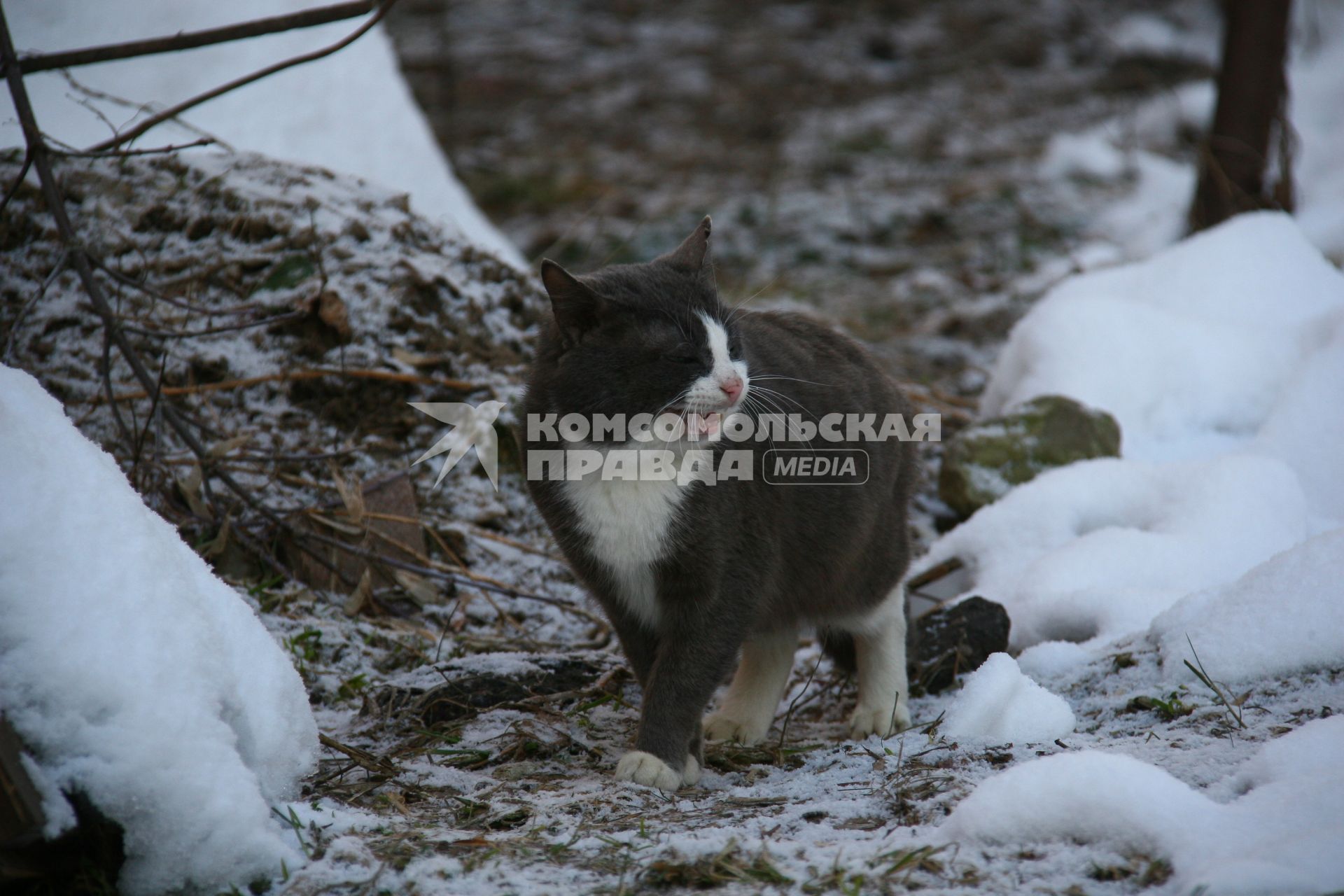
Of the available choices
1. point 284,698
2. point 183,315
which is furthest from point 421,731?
point 183,315

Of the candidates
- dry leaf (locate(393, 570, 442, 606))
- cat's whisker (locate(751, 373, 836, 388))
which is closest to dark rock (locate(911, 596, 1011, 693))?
cat's whisker (locate(751, 373, 836, 388))

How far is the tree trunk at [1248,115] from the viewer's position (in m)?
5.36

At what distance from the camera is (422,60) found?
404 inches

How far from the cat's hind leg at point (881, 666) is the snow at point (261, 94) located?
2229 mm

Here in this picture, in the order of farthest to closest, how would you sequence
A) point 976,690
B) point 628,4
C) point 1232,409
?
point 628,4, point 1232,409, point 976,690

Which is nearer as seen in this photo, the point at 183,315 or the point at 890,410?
the point at 890,410

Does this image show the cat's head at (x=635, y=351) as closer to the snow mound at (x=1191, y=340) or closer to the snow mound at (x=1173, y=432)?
Result: the snow mound at (x=1173, y=432)

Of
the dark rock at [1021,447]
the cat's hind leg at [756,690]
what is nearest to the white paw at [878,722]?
the cat's hind leg at [756,690]

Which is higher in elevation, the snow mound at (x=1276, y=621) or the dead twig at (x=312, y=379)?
the dead twig at (x=312, y=379)

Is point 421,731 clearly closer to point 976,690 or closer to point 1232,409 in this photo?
point 976,690

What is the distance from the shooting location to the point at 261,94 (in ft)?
15.9

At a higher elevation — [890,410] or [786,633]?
[890,410]

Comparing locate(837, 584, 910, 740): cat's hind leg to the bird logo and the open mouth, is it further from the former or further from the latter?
the bird logo

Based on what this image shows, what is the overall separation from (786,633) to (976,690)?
673 mm
